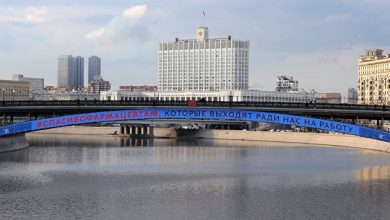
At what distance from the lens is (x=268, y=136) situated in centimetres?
16388

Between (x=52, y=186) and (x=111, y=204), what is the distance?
11.5 m

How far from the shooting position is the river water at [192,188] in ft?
168

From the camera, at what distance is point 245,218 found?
49250 mm

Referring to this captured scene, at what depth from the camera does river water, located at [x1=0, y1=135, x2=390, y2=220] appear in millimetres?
51156

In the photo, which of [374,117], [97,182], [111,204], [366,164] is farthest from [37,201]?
[374,117]

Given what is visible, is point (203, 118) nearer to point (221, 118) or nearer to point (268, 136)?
point (221, 118)

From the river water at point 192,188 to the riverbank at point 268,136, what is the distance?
3423 cm

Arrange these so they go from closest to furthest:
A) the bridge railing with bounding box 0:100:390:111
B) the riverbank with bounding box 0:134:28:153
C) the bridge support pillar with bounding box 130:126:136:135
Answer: the bridge railing with bounding box 0:100:390:111, the riverbank with bounding box 0:134:28:153, the bridge support pillar with bounding box 130:126:136:135

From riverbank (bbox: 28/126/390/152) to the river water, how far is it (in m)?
34.2

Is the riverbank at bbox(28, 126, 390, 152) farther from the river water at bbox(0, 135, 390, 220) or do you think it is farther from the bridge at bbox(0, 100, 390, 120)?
the river water at bbox(0, 135, 390, 220)

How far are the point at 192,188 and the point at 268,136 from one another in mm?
102708

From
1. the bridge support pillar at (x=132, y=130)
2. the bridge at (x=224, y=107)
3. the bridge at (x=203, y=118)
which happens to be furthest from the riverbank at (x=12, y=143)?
the bridge support pillar at (x=132, y=130)

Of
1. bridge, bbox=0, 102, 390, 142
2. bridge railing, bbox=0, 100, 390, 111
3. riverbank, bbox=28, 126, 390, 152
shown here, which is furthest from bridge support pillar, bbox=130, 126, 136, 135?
bridge, bbox=0, 102, 390, 142

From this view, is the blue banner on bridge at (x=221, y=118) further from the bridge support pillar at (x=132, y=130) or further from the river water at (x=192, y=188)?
the bridge support pillar at (x=132, y=130)
